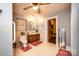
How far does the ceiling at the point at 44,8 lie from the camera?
1.51 m

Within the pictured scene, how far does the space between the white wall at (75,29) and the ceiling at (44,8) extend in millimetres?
113

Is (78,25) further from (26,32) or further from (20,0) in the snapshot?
(20,0)

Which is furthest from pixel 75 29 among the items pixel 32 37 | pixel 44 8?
pixel 32 37

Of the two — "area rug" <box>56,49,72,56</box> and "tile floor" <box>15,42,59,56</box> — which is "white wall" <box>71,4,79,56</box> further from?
"tile floor" <box>15,42,59,56</box>

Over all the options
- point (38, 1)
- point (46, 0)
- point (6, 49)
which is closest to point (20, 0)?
point (38, 1)

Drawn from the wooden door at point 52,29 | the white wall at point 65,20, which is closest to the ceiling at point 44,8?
the white wall at point 65,20

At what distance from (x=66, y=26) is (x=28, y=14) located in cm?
70

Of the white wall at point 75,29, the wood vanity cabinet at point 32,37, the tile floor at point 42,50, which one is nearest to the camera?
the white wall at point 75,29

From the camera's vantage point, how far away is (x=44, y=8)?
1.63 meters

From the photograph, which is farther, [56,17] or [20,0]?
[56,17]

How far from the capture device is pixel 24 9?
1.59 meters

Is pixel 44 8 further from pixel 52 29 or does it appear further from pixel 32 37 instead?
pixel 32 37

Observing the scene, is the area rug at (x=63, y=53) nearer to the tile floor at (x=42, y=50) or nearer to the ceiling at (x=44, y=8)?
the tile floor at (x=42, y=50)

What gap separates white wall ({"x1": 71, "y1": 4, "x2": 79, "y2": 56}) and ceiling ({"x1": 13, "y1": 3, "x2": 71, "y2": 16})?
113 mm
